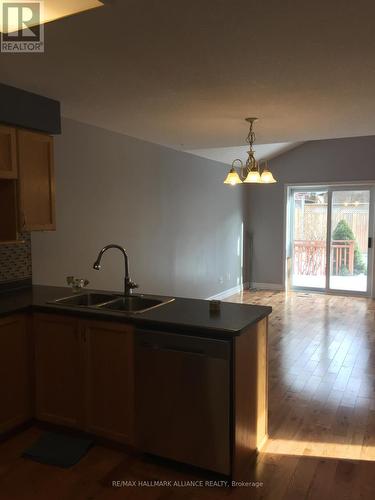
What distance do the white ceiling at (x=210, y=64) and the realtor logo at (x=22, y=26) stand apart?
7cm

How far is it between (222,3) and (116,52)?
76cm

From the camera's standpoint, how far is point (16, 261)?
340cm

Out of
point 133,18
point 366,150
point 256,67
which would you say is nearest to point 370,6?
point 256,67

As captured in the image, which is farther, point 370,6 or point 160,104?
point 160,104

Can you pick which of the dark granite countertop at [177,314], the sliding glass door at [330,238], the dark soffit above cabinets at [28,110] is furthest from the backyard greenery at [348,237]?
the dark soffit above cabinets at [28,110]

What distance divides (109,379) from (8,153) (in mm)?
1653

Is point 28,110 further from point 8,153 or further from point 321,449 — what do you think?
point 321,449

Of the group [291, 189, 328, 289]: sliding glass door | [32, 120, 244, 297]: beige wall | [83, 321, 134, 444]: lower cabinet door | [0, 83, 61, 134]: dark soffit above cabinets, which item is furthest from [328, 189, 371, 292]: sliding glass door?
[83, 321, 134, 444]: lower cabinet door

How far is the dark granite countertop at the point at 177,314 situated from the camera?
227cm

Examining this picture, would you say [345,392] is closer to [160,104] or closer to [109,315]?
[109,315]

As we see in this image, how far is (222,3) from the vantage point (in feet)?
5.83

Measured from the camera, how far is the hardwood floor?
227cm

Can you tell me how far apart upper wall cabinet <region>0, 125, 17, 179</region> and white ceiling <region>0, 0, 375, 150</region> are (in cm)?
34

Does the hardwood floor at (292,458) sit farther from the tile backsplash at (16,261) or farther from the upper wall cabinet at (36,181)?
the upper wall cabinet at (36,181)
